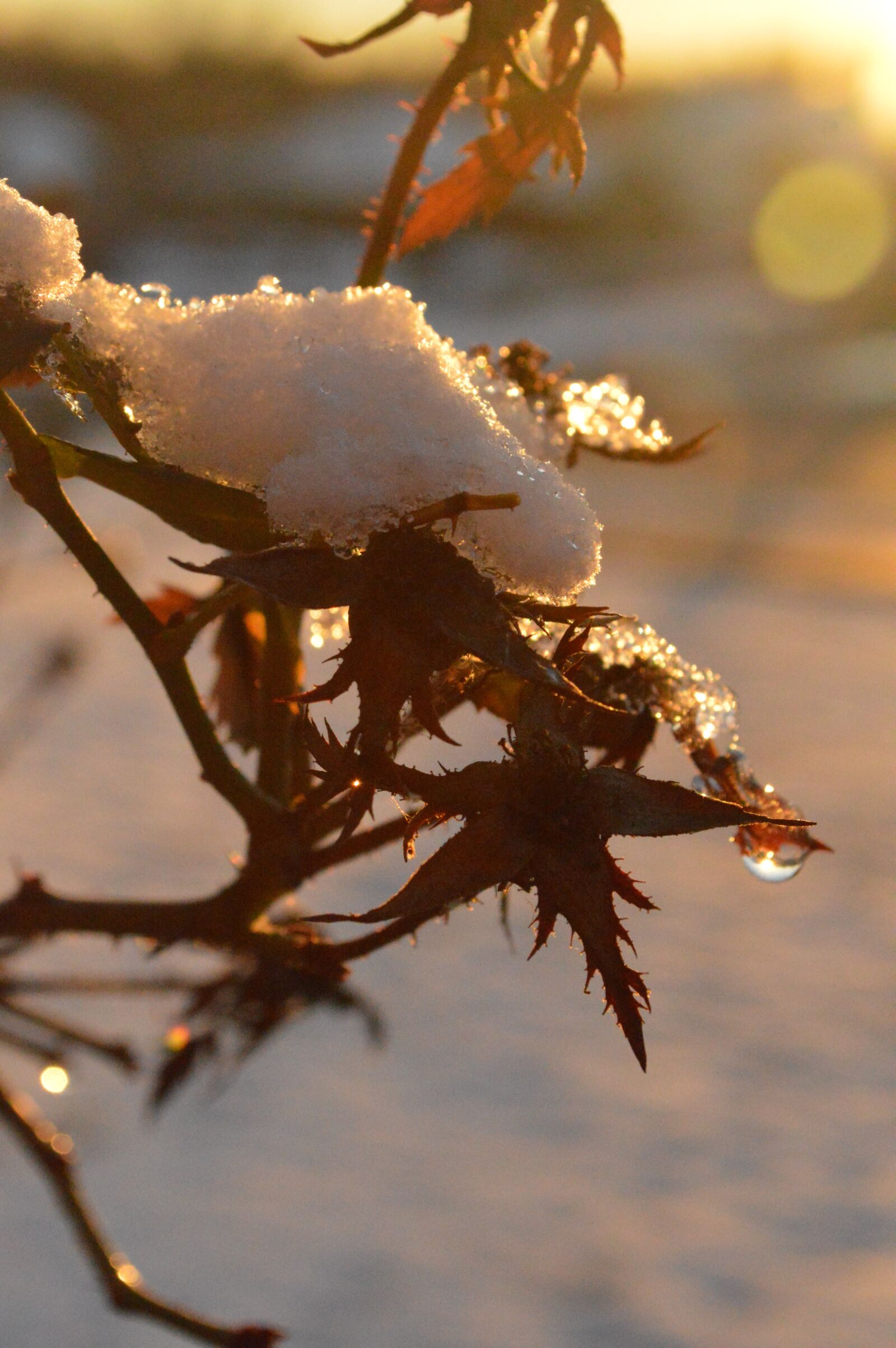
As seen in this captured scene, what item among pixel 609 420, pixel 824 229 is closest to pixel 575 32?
pixel 609 420

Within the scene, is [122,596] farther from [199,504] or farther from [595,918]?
[595,918]

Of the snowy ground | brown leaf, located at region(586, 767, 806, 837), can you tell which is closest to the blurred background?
the snowy ground

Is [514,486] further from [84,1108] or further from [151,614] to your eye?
[84,1108]

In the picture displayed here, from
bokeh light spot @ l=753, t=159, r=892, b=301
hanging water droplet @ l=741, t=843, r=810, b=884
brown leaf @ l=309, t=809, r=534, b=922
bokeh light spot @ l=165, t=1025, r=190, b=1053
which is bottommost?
brown leaf @ l=309, t=809, r=534, b=922

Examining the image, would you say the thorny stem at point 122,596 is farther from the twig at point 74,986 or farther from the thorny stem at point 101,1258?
the twig at point 74,986

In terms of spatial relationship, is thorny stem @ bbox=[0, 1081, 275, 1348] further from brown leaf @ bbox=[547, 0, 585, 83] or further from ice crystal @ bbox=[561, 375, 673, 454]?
brown leaf @ bbox=[547, 0, 585, 83]
